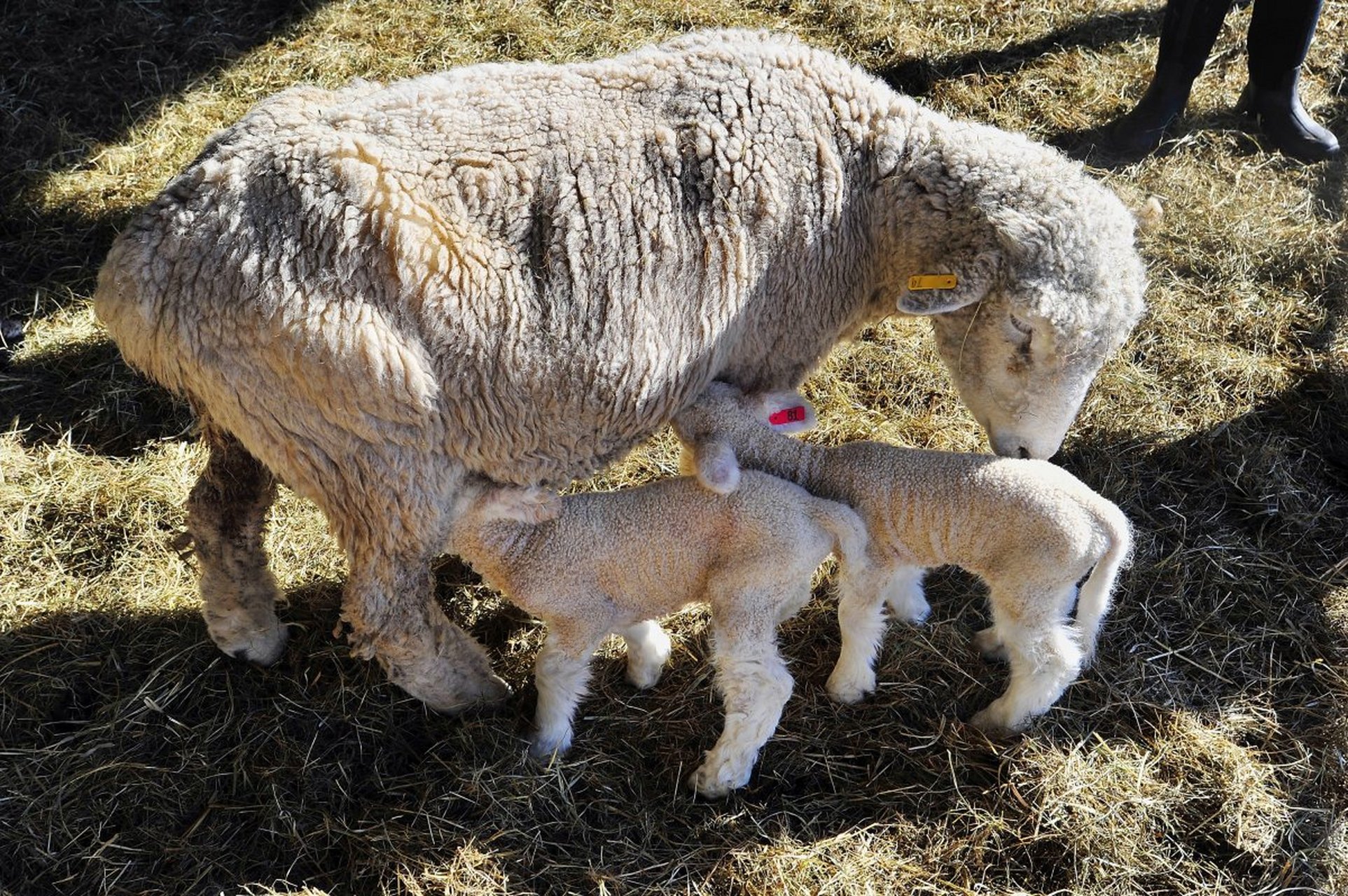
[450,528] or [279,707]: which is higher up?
[450,528]

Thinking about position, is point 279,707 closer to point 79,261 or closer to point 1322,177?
point 79,261

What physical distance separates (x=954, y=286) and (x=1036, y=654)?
1.25 m

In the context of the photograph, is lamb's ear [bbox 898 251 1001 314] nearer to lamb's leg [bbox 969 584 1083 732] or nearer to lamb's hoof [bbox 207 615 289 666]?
lamb's leg [bbox 969 584 1083 732]

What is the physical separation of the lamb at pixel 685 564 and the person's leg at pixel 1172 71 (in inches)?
153

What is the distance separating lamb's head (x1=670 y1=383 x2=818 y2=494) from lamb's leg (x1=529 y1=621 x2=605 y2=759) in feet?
2.22


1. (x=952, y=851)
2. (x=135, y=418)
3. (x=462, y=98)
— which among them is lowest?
(x=952, y=851)

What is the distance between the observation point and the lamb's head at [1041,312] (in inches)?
136

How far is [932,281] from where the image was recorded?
3553 mm

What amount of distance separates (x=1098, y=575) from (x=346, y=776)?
2.60 meters

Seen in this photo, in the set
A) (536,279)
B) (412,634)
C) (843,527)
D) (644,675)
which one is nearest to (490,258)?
(536,279)

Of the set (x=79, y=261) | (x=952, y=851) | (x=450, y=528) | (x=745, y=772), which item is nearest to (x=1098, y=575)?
(x=952, y=851)

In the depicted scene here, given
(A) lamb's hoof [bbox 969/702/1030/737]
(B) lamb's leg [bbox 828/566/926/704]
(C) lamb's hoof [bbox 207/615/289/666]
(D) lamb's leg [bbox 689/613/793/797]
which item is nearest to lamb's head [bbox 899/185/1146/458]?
(B) lamb's leg [bbox 828/566/926/704]

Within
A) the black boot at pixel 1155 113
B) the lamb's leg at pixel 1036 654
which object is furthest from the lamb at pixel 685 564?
the black boot at pixel 1155 113

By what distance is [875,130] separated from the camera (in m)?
3.62
